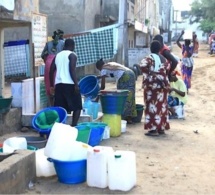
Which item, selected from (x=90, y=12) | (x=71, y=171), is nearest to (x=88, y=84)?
(x=71, y=171)

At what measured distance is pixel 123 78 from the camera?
26.6 ft

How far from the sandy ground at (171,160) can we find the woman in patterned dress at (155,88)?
24 centimetres

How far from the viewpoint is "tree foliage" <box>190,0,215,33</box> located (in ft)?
139

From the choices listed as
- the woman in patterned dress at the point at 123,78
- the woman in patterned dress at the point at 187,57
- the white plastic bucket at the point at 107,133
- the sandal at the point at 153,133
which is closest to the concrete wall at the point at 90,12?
the woman in patterned dress at the point at 187,57

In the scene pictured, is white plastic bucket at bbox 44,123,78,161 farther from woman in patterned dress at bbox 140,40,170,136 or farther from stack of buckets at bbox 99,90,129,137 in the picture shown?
woman in patterned dress at bbox 140,40,170,136

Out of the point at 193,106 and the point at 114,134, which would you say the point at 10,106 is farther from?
the point at 193,106

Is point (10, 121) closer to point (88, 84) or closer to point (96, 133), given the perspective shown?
point (96, 133)

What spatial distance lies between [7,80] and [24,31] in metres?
2.32

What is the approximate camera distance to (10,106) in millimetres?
7066

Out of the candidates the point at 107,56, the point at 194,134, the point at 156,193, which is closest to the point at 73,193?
the point at 156,193

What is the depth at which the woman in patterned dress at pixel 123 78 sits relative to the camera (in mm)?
7992

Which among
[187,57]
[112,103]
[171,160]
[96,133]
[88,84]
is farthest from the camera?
[187,57]

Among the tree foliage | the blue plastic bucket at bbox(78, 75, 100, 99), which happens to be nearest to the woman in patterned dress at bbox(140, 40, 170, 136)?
the blue plastic bucket at bbox(78, 75, 100, 99)

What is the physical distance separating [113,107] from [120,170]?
2.63 m
